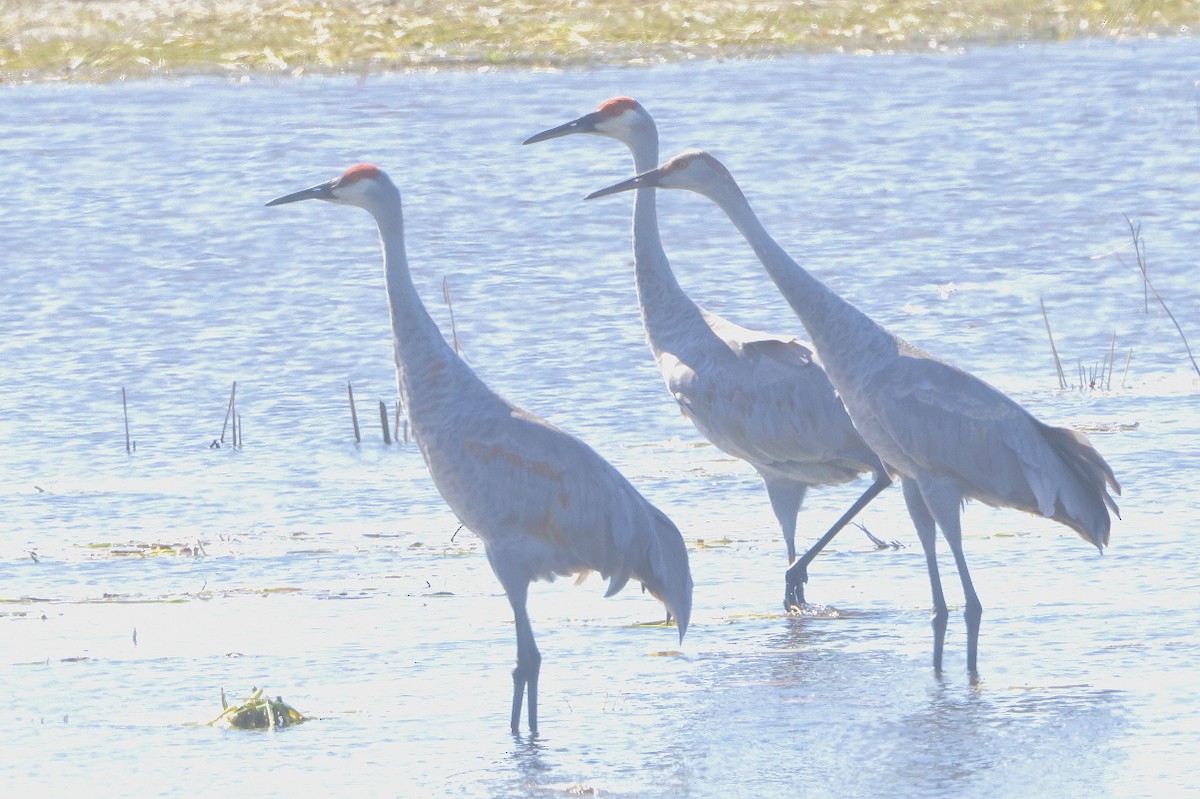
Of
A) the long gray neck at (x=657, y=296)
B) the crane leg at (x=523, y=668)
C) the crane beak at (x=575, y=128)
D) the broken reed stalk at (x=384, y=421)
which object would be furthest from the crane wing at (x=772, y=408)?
the broken reed stalk at (x=384, y=421)

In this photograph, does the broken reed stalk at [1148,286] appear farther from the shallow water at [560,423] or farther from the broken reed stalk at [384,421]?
the broken reed stalk at [384,421]

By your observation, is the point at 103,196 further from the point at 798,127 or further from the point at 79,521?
the point at 79,521

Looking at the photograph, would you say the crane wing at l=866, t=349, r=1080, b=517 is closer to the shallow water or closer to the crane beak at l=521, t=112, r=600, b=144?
the shallow water

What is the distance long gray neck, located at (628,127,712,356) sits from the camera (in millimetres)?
7121

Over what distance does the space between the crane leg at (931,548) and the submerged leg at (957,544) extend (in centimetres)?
7

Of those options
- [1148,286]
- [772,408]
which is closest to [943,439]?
[772,408]

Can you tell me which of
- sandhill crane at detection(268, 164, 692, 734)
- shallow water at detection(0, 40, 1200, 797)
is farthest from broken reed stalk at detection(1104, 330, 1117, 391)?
sandhill crane at detection(268, 164, 692, 734)

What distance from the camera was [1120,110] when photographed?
15.3 metres

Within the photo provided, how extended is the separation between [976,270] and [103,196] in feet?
18.9

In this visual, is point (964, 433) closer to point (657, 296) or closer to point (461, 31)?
point (657, 296)

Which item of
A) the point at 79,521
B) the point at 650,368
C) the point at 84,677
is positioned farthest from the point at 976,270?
the point at 84,677

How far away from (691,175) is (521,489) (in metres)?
1.29

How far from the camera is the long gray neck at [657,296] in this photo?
23.4ft

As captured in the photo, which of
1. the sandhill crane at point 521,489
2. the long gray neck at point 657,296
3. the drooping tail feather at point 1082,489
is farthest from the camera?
the long gray neck at point 657,296
